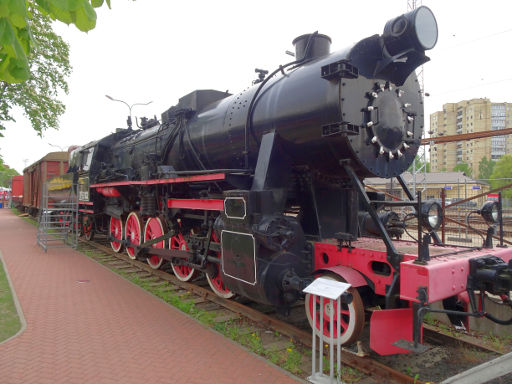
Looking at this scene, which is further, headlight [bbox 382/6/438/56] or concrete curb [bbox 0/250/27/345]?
concrete curb [bbox 0/250/27/345]

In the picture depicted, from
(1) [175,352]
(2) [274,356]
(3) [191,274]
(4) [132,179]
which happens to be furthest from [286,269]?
(4) [132,179]

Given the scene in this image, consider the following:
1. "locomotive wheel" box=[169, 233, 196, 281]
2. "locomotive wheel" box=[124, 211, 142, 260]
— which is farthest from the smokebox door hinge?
"locomotive wheel" box=[124, 211, 142, 260]

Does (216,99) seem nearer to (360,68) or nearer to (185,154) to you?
(185,154)

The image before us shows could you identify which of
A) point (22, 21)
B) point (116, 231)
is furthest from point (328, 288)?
point (116, 231)

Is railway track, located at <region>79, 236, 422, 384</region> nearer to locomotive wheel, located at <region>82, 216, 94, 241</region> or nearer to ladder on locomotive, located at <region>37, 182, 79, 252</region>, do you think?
ladder on locomotive, located at <region>37, 182, 79, 252</region>

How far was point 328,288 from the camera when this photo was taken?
3.33m

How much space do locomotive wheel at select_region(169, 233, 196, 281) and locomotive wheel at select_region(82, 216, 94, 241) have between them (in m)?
6.67

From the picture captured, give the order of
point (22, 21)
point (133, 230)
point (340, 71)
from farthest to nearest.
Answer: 1. point (133, 230)
2. point (340, 71)
3. point (22, 21)

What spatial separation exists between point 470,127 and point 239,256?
319 feet

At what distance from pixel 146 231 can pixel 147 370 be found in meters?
4.64

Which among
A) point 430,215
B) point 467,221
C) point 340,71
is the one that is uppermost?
point 340,71

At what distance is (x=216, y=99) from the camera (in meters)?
7.25

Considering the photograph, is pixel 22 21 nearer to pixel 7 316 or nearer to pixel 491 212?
pixel 491 212

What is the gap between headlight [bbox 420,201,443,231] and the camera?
352cm
